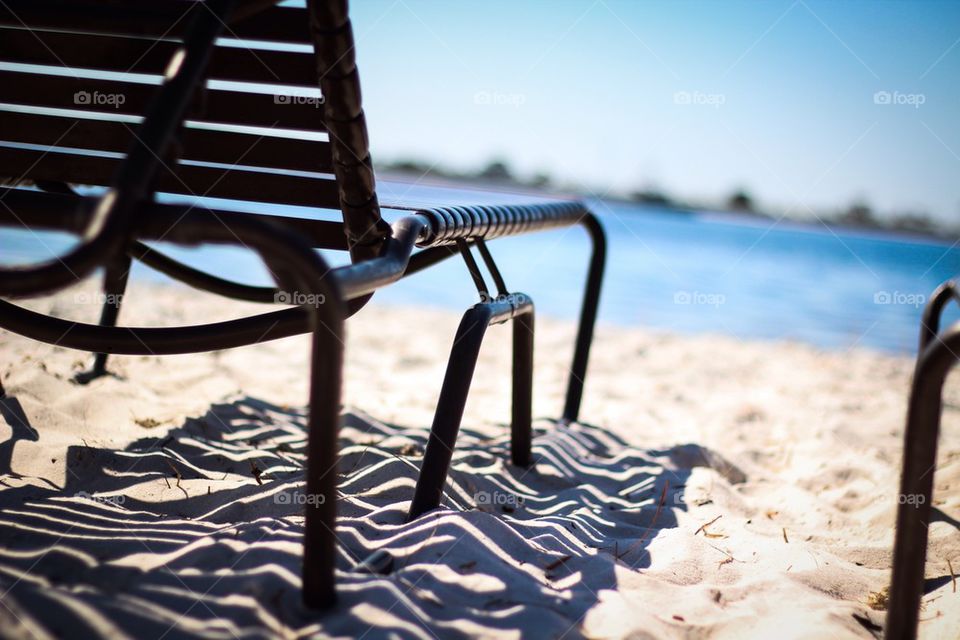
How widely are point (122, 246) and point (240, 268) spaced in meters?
10.2

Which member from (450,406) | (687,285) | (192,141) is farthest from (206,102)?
(687,285)

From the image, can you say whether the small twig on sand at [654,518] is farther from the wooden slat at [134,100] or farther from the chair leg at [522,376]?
the wooden slat at [134,100]

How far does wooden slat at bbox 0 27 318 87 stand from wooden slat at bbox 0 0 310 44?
0.06 m

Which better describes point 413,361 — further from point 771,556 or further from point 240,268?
point 240,268

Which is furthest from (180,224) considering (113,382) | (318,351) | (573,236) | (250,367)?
(573,236)

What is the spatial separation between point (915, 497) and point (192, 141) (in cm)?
187

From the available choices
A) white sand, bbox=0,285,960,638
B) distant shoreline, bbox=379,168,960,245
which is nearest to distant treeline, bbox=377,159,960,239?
distant shoreline, bbox=379,168,960,245

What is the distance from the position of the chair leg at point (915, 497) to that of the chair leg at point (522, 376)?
138cm

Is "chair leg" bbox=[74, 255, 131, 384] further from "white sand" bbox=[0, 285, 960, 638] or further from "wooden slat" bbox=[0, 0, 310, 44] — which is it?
"wooden slat" bbox=[0, 0, 310, 44]

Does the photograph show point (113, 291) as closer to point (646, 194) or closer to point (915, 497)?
point (915, 497)

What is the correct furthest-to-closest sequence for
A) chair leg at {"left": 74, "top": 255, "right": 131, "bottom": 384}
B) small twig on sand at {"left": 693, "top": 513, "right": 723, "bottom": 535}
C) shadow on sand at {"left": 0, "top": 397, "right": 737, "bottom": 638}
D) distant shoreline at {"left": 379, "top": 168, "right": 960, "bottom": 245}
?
distant shoreline at {"left": 379, "top": 168, "right": 960, "bottom": 245}, chair leg at {"left": 74, "top": 255, "right": 131, "bottom": 384}, small twig on sand at {"left": 693, "top": 513, "right": 723, "bottom": 535}, shadow on sand at {"left": 0, "top": 397, "right": 737, "bottom": 638}

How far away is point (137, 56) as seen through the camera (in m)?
1.75

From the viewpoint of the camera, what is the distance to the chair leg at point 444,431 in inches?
71.5

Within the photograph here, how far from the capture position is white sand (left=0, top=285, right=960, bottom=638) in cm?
134
